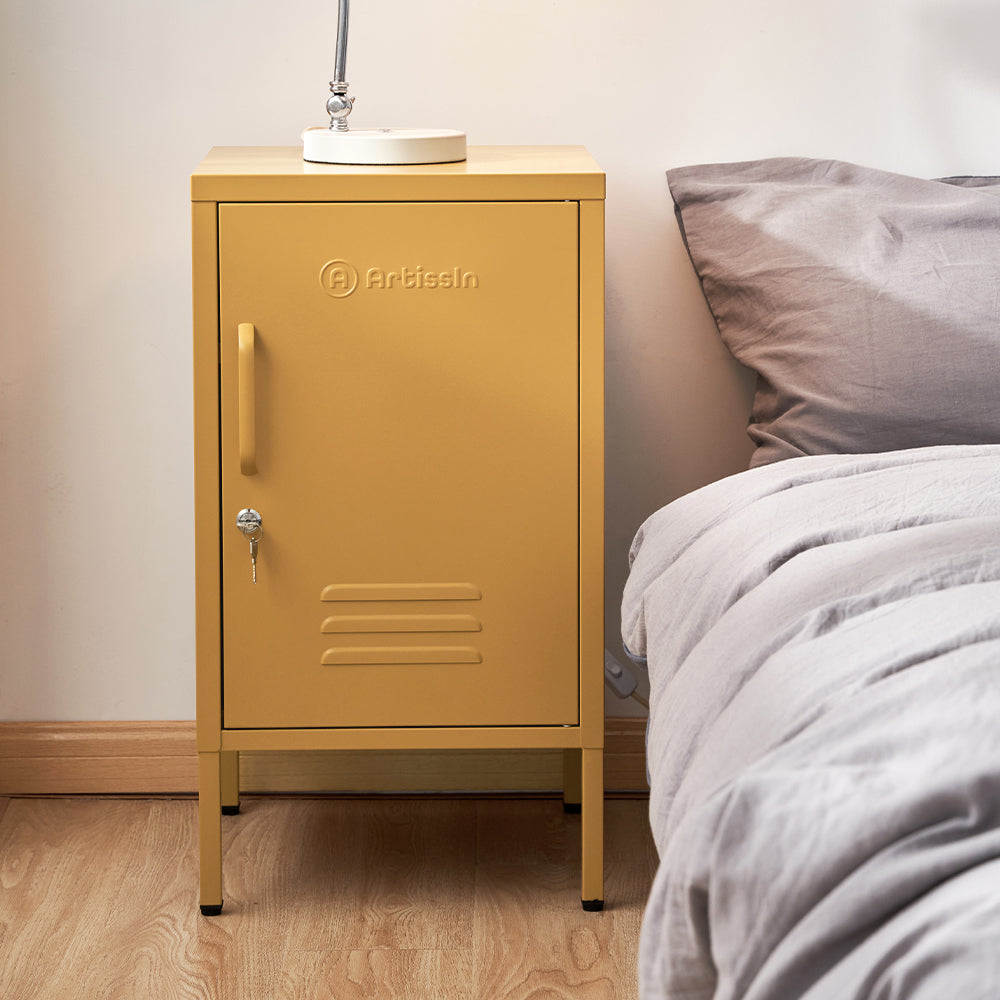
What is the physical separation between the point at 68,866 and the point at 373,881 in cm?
43

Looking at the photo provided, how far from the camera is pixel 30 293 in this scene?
1.76 meters

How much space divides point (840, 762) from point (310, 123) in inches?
54.4

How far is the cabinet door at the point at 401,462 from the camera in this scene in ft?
4.47

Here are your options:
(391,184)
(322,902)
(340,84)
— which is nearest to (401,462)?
(391,184)

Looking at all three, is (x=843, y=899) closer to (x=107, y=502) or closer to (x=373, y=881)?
(x=373, y=881)

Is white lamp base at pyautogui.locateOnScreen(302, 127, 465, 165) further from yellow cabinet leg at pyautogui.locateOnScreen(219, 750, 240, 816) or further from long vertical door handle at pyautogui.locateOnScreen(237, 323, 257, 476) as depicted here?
yellow cabinet leg at pyautogui.locateOnScreen(219, 750, 240, 816)

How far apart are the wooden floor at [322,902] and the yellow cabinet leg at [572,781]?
0.09ft

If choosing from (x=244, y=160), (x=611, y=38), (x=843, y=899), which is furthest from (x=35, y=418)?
(x=843, y=899)

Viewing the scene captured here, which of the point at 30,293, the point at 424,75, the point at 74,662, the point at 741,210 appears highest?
the point at 424,75

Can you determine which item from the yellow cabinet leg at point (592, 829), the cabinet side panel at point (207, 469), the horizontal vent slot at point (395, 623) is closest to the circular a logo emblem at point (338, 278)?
the cabinet side panel at point (207, 469)

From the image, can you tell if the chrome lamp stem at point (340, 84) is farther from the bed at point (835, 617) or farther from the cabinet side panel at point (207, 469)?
the bed at point (835, 617)

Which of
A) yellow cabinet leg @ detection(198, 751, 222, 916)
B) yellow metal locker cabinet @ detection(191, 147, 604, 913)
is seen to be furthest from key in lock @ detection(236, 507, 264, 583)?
yellow cabinet leg @ detection(198, 751, 222, 916)

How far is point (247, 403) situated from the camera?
138 centimetres

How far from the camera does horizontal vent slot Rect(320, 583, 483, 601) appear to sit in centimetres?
144
